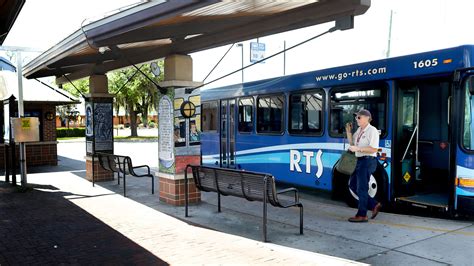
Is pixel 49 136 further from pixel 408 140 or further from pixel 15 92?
pixel 408 140

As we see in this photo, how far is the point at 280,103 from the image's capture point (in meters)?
9.91

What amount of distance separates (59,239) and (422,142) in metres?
6.54

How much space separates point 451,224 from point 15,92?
11.6m

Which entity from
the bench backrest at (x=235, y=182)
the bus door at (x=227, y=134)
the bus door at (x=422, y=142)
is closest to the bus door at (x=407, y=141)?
the bus door at (x=422, y=142)

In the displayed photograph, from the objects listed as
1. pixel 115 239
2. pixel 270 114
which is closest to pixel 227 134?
pixel 270 114

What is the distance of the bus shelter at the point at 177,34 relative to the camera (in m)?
5.51

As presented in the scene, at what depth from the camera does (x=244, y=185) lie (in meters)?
6.17

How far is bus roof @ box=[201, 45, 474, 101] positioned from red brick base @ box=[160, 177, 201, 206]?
3.35m

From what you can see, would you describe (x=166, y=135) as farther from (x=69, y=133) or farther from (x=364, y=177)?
(x=69, y=133)

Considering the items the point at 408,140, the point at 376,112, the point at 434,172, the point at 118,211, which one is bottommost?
the point at 118,211

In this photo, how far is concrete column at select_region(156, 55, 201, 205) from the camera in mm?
7797

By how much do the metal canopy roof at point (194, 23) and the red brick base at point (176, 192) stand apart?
8.16ft

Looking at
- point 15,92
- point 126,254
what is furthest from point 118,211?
point 15,92

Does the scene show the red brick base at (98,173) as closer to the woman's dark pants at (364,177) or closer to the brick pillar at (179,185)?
the brick pillar at (179,185)
